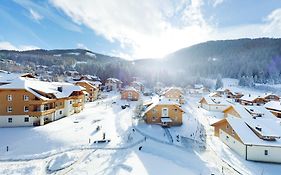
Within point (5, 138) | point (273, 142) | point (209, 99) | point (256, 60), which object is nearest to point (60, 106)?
point (5, 138)

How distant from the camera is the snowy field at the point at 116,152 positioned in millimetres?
20938

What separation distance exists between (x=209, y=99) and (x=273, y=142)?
1497 inches

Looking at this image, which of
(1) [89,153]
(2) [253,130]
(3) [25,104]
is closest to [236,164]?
(2) [253,130]

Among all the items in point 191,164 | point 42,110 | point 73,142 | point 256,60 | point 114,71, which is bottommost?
point 191,164

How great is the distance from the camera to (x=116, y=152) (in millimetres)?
25031

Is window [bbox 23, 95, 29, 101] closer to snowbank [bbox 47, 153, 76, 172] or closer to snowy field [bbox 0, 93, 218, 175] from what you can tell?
snowy field [bbox 0, 93, 218, 175]

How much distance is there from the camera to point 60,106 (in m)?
39.6

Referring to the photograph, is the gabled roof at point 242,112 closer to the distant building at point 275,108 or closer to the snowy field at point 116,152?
the snowy field at point 116,152

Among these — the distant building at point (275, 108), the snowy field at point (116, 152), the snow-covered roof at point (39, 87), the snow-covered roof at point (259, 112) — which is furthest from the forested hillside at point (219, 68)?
the snowy field at point (116, 152)

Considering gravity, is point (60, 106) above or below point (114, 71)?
below

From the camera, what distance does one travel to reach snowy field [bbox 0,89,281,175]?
68.7ft

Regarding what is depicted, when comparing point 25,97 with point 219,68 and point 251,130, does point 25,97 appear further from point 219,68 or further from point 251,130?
point 219,68

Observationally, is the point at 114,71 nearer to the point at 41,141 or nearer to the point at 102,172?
the point at 41,141

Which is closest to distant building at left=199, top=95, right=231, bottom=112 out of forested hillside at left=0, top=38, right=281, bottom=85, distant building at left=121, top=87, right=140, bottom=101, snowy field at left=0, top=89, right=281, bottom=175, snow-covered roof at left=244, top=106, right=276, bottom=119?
snow-covered roof at left=244, top=106, right=276, bottom=119
